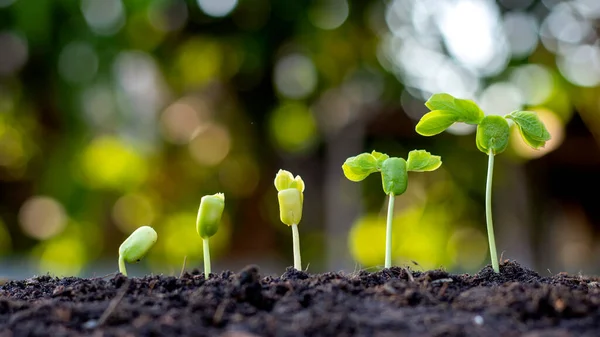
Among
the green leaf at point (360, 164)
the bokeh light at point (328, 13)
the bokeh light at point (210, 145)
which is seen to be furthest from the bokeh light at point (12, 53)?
the green leaf at point (360, 164)

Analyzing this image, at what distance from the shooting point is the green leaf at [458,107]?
1.02 meters

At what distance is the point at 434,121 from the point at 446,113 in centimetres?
2

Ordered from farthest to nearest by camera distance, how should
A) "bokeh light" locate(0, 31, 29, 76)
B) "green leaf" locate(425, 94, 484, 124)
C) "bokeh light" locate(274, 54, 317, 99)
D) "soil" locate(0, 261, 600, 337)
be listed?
"bokeh light" locate(274, 54, 317, 99) → "bokeh light" locate(0, 31, 29, 76) → "green leaf" locate(425, 94, 484, 124) → "soil" locate(0, 261, 600, 337)

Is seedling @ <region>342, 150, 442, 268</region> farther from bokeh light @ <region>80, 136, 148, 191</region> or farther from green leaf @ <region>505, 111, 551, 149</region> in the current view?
bokeh light @ <region>80, 136, 148, 191</region>

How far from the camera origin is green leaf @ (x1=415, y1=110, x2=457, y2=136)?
1.04m

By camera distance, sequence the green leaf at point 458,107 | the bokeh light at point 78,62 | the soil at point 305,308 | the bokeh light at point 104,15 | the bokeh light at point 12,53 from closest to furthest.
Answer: the soil at point 305,308
the green leaf at point 458,107
the bokeh light at point 104,15
the bokeh light at point 78,62
the bokeh light at point 12,53

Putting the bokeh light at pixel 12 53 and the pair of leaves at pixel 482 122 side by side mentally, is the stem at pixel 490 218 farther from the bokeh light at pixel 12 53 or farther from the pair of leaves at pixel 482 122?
the bokeh light at pixel 12 53

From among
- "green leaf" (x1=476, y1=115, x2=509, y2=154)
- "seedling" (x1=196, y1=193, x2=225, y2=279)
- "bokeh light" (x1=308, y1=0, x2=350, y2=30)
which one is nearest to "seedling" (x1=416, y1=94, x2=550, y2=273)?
"green leaf" (x1=476, y1=115, x2=509, y2=154)

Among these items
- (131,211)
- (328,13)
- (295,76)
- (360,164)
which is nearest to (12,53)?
(131,211)

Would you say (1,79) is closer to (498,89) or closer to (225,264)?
(225,264)

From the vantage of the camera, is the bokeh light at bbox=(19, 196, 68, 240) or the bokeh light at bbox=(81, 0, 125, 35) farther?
the bokeh light at bbox=(19, 196, 68, 240)

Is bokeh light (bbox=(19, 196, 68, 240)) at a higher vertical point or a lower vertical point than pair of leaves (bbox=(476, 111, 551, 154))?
higher

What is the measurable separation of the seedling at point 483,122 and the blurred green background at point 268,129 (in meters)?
3.48

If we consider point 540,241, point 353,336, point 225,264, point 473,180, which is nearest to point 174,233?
point 225,264
